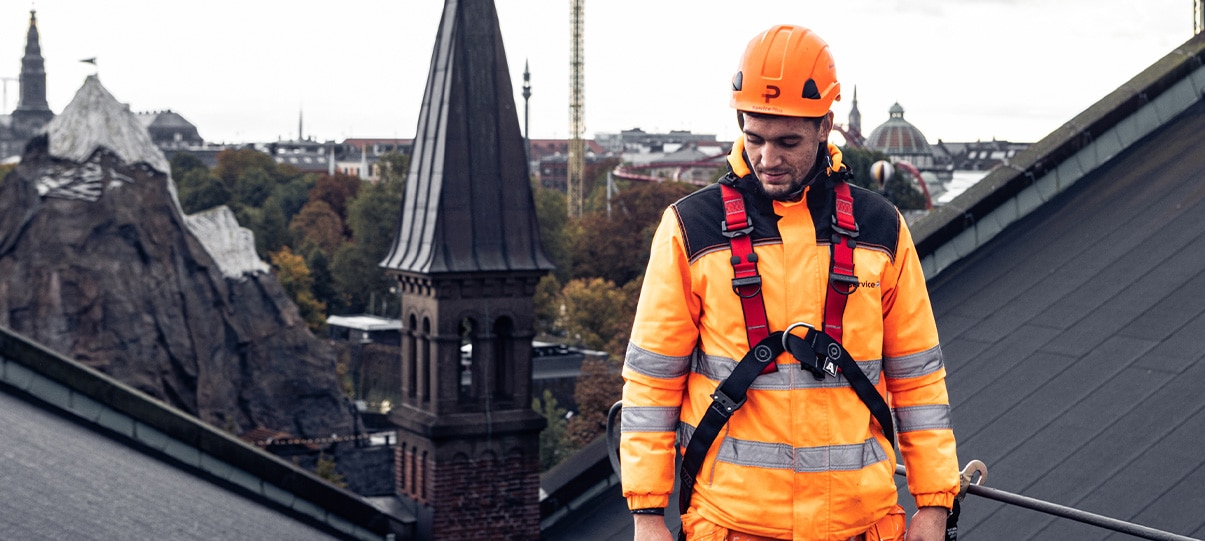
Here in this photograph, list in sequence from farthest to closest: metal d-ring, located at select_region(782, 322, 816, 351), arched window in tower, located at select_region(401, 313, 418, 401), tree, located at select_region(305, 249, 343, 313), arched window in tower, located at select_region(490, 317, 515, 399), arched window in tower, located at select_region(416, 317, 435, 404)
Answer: tree, located at select_region(305, 249, 343, 313), arched window in tower, located at select_region(401, 313, 418, 401), arched window in tower, located at select_region(490, 317, 515, 399), arched window in tower, located at select_region(416, 317, 435, 404), metal d-ring, located at select_region(782, 322, 816, 351)

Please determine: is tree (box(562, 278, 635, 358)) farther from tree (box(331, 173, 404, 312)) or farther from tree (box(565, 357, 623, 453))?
tree (box(331, 173, 404, 312))

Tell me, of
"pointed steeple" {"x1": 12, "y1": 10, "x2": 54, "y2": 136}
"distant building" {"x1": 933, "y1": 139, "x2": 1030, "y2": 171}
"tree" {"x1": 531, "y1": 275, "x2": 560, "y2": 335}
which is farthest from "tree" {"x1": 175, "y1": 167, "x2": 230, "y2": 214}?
"distant building" {"x1": 933, "y1": 139, "x2": 1030, "y2": 171}

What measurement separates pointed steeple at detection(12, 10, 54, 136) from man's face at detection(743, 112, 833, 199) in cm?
18104

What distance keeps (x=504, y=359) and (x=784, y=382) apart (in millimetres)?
15050

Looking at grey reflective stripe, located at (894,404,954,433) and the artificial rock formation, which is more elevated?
grey reflective stripe, located at (894,404,954,433)

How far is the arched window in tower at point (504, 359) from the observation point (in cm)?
1933

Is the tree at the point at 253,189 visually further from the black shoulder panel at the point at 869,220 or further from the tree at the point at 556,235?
the black shoulder panel at the point at 869,220

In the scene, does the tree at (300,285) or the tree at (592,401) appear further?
the tree at (300,285)

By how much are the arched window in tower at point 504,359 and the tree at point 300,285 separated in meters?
74.3

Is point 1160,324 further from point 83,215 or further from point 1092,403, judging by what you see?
point 83,215

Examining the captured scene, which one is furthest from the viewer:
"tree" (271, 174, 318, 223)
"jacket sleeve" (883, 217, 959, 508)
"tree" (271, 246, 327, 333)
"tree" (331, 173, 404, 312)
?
A: "tree" (271, 174, 318, 223)

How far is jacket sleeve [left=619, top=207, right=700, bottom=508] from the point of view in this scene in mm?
4688

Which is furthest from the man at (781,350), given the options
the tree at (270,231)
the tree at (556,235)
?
the tree at (270,231)

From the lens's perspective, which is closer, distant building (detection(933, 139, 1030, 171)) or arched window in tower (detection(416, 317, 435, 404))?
arched window in tower (detection(416, 317, 435, 404))
